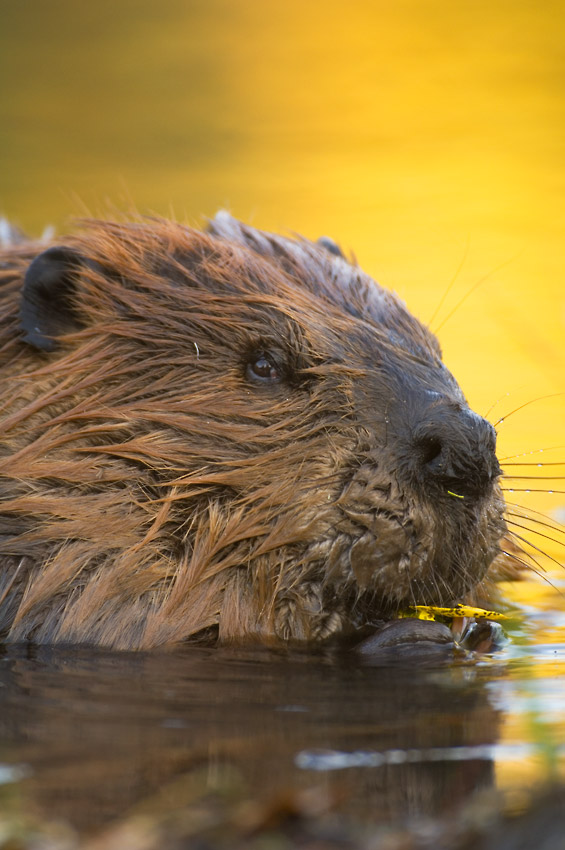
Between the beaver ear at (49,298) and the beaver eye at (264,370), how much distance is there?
1.69 ft

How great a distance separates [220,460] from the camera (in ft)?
9.60

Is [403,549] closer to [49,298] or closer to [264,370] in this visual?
[264,370]

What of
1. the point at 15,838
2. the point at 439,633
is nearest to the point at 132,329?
the point at 439,633

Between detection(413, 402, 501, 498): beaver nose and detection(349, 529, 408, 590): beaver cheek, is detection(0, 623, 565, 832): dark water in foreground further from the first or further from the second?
detection(413, 402, 501, 498): beaver nose

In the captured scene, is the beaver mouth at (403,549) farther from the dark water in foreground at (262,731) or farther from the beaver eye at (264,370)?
the beaver eye at (264,370)

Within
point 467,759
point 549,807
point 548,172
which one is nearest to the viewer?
point 549,807

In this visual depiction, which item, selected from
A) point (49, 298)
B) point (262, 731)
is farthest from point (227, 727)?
point (49, 298)

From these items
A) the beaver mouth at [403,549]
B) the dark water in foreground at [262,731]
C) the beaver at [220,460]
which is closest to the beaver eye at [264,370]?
the beaver at [220,460]

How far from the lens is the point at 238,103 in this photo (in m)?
10.8

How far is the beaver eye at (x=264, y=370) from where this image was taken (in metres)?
3.07

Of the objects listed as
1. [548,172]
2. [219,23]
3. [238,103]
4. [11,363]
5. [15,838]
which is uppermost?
[219,23]

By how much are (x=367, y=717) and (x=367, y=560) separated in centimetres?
74

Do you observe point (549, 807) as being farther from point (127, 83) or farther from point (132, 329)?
point (127, 83)

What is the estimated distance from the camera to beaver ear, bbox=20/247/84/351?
3191 mm
